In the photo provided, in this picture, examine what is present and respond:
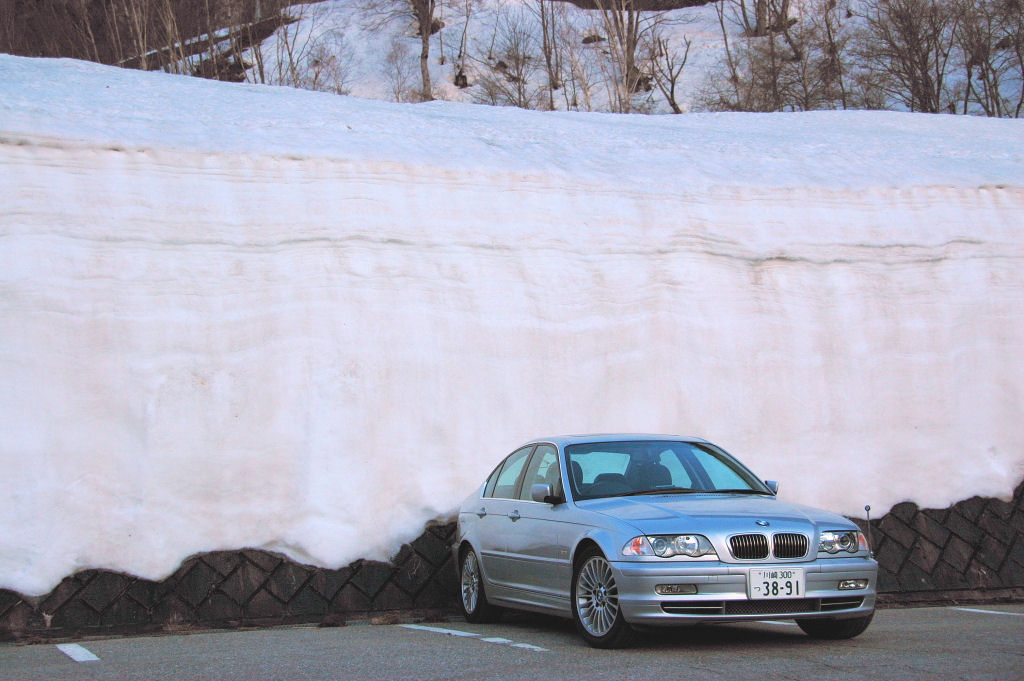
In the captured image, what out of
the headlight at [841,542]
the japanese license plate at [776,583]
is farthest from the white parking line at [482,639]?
the headlight at [841,542]

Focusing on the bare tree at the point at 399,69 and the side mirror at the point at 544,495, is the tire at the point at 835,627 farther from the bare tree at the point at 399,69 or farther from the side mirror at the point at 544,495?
the bare tree at the point at 399,69

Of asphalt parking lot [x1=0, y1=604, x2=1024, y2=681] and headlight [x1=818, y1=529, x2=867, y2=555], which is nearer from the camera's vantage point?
asphalt parking lot [x1=0, y1=604, x2=1024, y2=681]

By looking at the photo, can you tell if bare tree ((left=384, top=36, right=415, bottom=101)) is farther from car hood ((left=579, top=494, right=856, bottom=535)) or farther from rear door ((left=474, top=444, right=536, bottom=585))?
car hood ((left=579, top=494, right=856, bottom=535))

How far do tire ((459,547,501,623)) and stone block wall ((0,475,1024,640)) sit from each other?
1.93 feet

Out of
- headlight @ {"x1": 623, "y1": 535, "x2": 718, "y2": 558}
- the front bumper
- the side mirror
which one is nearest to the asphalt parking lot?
the front bumper

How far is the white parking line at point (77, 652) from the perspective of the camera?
6.61 m

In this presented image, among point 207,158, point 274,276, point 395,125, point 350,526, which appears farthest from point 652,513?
point 395,125

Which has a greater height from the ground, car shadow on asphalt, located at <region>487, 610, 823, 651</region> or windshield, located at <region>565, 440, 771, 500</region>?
windshield, located at <region>565, 440, 771, 500</region>

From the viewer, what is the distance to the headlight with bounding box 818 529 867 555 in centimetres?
632

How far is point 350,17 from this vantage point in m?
44.0

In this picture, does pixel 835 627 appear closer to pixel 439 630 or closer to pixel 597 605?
pixel 597 605

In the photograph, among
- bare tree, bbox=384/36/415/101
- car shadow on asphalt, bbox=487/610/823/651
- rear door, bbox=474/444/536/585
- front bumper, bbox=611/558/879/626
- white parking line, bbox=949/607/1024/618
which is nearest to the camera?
front bumper, bbox=611/558/879/626

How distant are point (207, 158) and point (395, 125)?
8.95 ft

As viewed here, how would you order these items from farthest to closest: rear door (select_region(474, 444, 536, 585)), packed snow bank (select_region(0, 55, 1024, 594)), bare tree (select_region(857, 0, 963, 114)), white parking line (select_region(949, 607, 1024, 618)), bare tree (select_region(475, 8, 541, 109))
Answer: bare tree (select_region(475, 8, 541, 109)) → bare tree (select_region(857, 0, 963, 114)) → packed snow bank (select_region(0, 55, 1024, 594)) → white parking line (select_region(949, 607, 1024, 618)) → rear door (select_region(474, 444, 536, 585))
